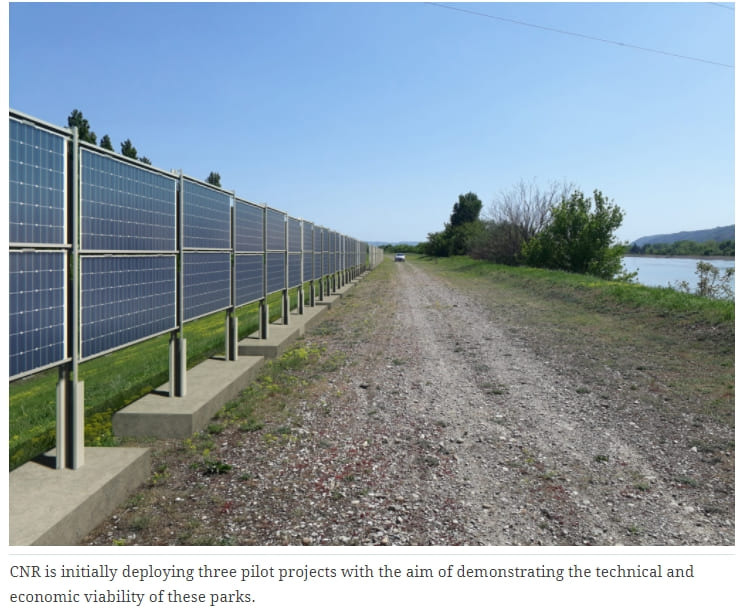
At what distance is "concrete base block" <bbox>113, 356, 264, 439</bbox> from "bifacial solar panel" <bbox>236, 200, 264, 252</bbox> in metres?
2.63

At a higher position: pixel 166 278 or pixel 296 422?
pixel 166 278

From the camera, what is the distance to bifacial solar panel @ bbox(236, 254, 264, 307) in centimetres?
955

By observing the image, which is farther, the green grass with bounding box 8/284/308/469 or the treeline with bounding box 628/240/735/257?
the treeline with bounding box 628/240/735/257

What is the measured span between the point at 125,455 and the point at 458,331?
939cm

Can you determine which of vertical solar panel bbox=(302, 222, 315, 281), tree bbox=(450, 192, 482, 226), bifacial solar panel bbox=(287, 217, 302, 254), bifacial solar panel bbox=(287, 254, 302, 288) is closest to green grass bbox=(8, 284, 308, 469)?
bifacial solar panel bbox=(287, 254, 302, 288)

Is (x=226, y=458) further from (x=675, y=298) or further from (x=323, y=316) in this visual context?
(x=675, y=298)

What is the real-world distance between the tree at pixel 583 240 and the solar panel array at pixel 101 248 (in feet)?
122

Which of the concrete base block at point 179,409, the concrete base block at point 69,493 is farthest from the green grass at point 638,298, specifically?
the concrete base block at point 69,493

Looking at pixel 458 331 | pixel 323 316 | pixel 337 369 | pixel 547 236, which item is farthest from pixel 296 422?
pixel 547 236

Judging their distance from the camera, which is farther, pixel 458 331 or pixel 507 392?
pixel 458 331

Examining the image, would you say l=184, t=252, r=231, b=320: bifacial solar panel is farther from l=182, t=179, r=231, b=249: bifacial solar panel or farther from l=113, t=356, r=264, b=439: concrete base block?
l=113, t=356, r=264, b=439: concrete base block
